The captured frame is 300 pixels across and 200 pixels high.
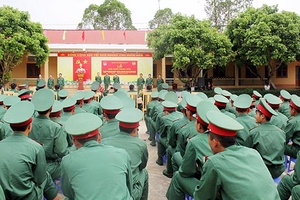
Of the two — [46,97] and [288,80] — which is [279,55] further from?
[46,97]

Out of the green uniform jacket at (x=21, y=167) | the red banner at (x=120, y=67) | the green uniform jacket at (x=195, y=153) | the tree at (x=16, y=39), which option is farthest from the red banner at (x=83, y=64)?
the green uniform jacket at (x=195, y=153)

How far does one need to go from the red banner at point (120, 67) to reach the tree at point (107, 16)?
16756 millimetres

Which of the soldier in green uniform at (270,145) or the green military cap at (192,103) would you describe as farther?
the green military cap at (192,103)

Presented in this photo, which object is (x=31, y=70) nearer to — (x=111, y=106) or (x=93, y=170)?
(x=111, y=106)

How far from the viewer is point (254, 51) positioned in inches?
708

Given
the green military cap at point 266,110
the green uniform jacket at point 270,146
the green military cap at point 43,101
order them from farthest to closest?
1. the green military cap at point 43,101
2. the green military cap at point 266,110
3. the green uniform jacket at point 270,146

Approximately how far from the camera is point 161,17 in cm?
3731

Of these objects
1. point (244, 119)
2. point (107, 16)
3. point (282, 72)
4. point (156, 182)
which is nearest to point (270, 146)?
point (244, 119)

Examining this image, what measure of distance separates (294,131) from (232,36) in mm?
15466

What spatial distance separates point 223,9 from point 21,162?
97.7 ft

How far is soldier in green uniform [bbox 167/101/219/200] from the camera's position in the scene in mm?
3076

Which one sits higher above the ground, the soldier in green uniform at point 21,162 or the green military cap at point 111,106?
the green military cap at point 111,106

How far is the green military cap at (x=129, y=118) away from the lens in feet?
10.7

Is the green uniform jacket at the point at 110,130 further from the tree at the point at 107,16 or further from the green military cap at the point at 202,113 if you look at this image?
the tree at the point at 107,16
